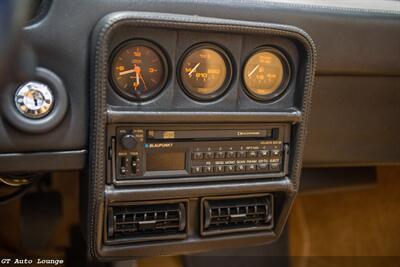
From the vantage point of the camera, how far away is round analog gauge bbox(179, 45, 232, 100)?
0.78 m

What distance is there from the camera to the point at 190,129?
2.58 ft

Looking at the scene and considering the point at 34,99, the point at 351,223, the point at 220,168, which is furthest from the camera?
the point at 351,223

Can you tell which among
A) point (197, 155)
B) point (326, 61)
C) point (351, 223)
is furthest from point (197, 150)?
point (351, 223)

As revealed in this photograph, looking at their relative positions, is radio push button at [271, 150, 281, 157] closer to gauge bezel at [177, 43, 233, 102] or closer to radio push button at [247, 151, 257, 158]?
radio push button at [247, 151, 257, 158]

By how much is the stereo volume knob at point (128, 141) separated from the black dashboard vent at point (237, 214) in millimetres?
201

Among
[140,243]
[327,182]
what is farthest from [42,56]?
[327,182]

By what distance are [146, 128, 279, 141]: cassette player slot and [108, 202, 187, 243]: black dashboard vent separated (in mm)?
139

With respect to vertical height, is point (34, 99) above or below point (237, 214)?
above

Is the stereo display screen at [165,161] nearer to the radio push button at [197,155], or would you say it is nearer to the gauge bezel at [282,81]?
the radio push button at [197,155]

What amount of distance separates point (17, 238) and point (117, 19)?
1.09 meters

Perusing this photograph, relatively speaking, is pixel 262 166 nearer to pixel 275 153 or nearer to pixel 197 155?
pixel 275 153

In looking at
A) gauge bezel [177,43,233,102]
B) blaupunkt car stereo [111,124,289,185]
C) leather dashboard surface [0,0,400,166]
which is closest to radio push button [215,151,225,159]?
blaupunkt car stereo [111,124,289,185]

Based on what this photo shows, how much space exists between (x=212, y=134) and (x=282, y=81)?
0.60ft

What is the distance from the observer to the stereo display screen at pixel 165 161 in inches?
30.6
